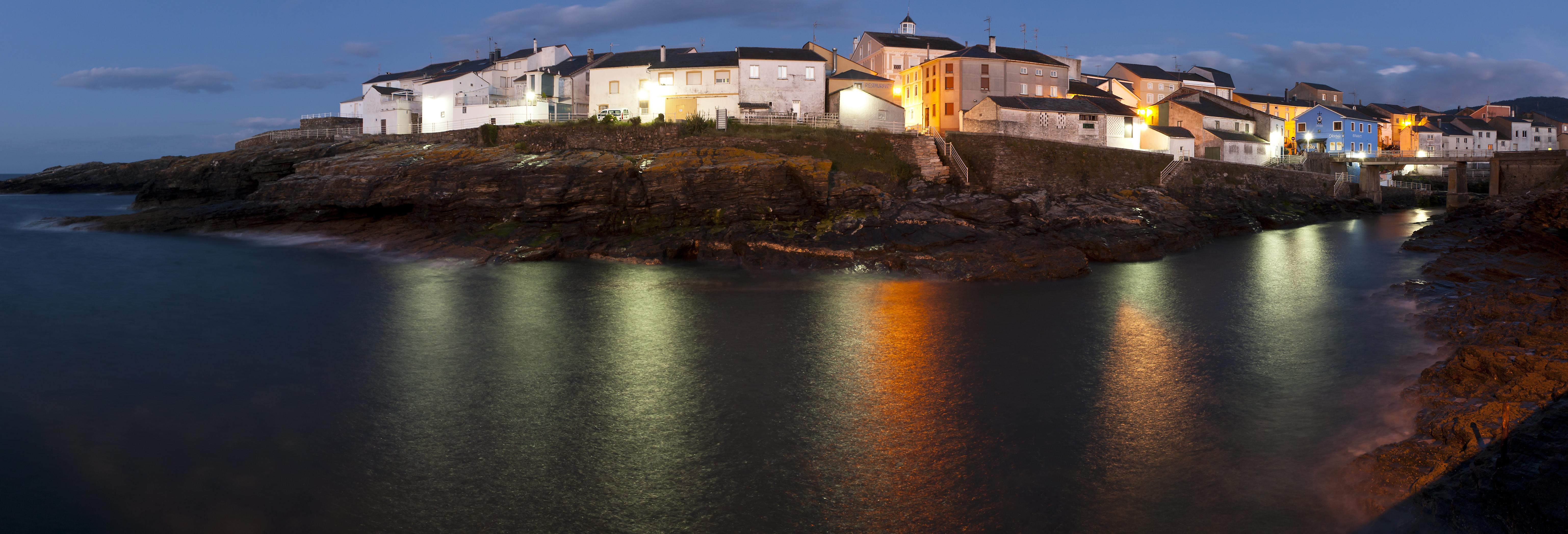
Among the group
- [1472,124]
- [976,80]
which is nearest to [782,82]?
[976,80]

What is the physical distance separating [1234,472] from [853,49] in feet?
200

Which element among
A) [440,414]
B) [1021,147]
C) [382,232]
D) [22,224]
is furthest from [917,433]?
[22,224]

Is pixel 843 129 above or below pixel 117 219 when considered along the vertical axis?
above

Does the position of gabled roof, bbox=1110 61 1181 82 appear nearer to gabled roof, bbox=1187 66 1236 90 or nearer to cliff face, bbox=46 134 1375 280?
gabled roof, bbox=1187 66 1236 90

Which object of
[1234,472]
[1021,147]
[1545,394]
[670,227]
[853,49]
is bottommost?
[1234,472]

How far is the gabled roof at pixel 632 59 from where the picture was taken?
151 feet

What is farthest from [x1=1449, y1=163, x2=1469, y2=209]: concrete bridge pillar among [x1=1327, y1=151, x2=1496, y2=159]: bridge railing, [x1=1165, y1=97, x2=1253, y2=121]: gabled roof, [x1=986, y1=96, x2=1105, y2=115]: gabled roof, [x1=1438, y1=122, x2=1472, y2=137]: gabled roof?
[x1=1438, y1=122, x2=1472, y2=137]: gabled roof

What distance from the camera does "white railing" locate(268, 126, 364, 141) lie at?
5241 cm

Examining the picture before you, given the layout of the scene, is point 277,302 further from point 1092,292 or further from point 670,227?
point 1092,292

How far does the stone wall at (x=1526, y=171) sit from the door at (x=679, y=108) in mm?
47128

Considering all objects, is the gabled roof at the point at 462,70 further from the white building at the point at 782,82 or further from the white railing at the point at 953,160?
the white railing at the point at 953,160

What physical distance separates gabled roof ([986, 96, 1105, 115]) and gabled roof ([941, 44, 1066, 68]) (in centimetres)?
354

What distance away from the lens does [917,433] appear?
11.3 metres

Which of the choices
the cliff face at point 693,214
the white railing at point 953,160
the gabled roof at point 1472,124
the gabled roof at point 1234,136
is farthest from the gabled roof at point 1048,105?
the gabled roof at point 1472,124
